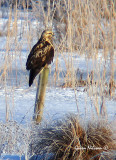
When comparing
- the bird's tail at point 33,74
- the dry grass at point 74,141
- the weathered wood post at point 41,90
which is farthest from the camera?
the bird's tail at point 33,74

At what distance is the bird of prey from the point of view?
2773 millimetres

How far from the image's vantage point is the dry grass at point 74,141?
6.81 ft

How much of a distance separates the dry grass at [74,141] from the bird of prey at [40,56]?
65 cm

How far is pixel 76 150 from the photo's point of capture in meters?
2.06

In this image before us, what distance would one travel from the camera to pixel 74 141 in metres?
2.11

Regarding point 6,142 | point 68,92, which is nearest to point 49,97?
point 68,92

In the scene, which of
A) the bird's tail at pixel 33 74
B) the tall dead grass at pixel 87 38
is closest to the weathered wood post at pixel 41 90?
the bird's tail at pixel 33 74

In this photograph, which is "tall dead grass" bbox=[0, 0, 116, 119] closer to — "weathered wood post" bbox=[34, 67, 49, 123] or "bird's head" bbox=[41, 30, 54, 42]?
"bird's head" bbox=[41, 30, 54, 42]

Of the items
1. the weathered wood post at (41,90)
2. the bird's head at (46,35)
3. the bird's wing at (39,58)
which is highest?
the bird's head at (46,35)

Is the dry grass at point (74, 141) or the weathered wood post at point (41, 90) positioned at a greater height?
the weathered wood post at point (41, 90)

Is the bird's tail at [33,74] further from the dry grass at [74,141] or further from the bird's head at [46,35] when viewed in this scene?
the dry grass at [74,141]

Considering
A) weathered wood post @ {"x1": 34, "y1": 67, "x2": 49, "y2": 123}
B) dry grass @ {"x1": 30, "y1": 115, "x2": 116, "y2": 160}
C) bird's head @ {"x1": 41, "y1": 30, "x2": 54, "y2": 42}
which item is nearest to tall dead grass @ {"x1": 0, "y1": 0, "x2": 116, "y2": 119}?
bird's head @ {"x1": 41, "y1": 30, "x2": 54, "y2": 42}

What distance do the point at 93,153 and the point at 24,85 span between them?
307 cm

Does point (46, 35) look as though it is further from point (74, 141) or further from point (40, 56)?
point (74, 141)
